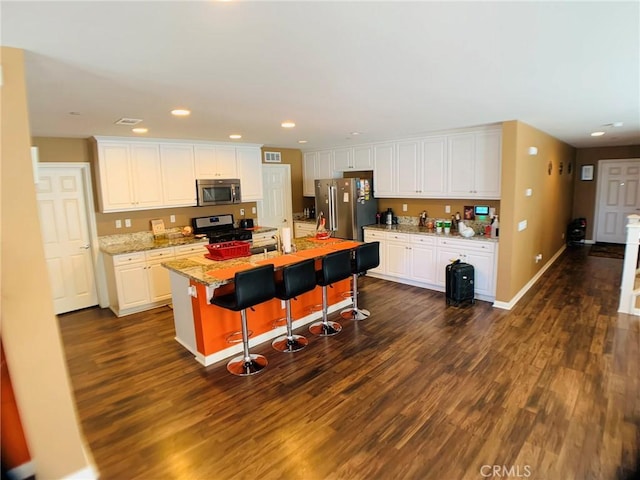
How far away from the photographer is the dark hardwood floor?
2307 millimetres

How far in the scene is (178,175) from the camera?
218 inches

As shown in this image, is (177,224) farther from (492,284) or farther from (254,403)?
(492,284)

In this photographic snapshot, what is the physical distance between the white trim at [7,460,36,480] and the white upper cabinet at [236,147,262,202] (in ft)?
15.3

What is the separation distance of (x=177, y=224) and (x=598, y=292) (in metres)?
6.70

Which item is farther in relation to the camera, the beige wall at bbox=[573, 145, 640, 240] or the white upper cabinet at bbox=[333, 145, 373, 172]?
the beige wall at bbox=[573, 145, 640, 240]

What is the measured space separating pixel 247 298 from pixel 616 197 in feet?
30.2

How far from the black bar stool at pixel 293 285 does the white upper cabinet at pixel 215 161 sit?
3.00 metres

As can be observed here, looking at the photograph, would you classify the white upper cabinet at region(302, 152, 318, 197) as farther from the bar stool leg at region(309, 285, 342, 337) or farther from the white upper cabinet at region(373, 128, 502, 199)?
the bar stool leg at region(309, 285, 342, 337)

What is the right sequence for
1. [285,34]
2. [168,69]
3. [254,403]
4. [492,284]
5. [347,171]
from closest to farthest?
[285,34], [168,69], [254,403], [492,284], [347,171]

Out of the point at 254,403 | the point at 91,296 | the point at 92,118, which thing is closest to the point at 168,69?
the point at 92,118

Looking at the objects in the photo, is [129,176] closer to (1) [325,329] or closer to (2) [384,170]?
(1) [325,329]

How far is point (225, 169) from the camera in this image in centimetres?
605

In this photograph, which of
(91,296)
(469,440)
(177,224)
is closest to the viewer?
(469,440)

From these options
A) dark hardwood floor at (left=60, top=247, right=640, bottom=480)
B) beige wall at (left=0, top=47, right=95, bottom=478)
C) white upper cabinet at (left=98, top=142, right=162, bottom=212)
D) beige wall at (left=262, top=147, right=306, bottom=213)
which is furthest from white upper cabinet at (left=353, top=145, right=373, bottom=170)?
beige wall at (left=0, top=47, right=95, bottom=478)
